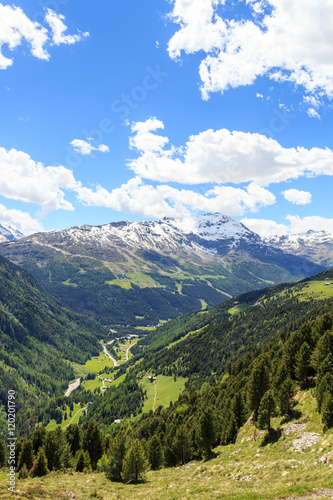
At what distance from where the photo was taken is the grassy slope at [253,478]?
29734mm

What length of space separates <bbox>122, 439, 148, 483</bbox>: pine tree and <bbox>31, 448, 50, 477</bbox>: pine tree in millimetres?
23264

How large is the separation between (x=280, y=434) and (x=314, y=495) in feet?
95.7

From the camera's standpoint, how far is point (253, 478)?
37.1m

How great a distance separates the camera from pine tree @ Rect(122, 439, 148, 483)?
5350cm

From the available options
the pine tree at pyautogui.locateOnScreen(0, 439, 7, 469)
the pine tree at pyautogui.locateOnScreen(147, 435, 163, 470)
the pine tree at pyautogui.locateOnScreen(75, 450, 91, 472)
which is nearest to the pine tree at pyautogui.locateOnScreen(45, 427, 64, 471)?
the pine tree at pyautogui.locateOnScreen(75, 450, 91, 472)

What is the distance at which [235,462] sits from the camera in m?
48.9

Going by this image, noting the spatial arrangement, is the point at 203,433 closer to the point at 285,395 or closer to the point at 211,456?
the point at 211,456

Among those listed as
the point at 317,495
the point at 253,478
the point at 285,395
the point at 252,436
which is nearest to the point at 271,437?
the point at 285,395

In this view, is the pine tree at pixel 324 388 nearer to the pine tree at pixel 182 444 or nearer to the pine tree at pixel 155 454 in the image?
the pine tree at pixel 182 444

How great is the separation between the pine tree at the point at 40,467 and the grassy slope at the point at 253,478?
18035 mm

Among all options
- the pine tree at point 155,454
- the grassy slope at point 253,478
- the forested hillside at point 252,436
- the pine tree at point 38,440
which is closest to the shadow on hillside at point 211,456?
the forested hillside at point 252,436

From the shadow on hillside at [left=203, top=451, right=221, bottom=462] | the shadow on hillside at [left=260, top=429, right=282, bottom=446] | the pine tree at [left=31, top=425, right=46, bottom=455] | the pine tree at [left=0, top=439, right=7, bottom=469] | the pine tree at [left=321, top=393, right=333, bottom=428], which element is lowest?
the pine tree at [left=0, top=439, right=7, bottom=469]

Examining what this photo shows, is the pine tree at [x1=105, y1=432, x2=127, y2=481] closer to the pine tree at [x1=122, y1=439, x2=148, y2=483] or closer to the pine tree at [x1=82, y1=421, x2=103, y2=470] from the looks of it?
the pine tree at [x1=122, y1=439, x2=148, y2=483]

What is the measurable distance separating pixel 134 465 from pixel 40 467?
91.5 feet
